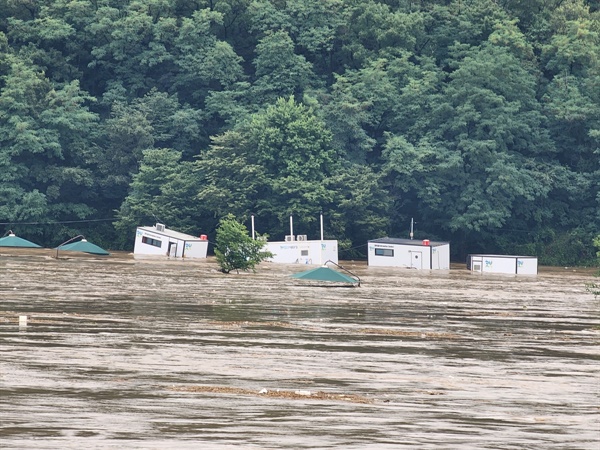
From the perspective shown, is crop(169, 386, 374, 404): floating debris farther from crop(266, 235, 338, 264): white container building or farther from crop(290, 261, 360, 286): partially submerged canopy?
crop(266, 235, 338, 264): white container building

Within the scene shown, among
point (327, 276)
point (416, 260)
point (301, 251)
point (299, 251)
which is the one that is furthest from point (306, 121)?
point (327, 276)

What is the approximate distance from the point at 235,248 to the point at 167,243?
23.9 metres

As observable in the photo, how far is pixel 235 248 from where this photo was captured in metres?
64.6

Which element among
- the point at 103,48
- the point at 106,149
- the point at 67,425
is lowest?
the point at 67,425

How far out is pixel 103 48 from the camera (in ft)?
336

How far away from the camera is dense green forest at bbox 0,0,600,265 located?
96188 millimetres

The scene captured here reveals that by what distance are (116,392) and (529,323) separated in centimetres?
2021

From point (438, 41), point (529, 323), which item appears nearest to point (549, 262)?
point (438, 41)

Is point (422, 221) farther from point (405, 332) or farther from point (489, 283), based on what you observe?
point (405, 332)

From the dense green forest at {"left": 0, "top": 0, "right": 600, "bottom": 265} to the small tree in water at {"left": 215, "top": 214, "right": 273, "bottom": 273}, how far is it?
93.9 ft

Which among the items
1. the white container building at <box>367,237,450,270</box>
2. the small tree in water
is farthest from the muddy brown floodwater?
the white container building at <box>367,237,450,270</box>

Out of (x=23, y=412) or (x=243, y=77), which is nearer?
(x=23, y=412)

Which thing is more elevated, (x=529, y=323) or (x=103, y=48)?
(x=103, y=48)

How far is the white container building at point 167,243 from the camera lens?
86750 mm
